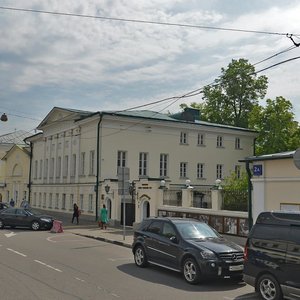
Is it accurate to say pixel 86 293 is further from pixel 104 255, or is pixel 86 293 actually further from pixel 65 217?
pixel 65 217

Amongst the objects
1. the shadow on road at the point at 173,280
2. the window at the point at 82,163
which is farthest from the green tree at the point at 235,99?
the shadow on road at the point at 173,280

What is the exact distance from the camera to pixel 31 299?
29.7 ft

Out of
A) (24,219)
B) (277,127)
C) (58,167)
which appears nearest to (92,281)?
(24,219)

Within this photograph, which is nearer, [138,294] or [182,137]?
[138,294]

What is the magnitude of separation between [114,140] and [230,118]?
25476 mm

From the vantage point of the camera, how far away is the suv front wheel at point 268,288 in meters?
9.50

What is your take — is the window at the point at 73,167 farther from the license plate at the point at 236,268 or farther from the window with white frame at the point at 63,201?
the license plate at the point at 236,268

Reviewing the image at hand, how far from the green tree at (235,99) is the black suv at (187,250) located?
44960 mm

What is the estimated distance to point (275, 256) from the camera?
969 cm

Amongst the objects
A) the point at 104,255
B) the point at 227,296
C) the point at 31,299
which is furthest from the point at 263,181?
the point at 31,299

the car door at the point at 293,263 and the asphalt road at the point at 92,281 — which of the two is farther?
the asphalt road at the point at 92,281

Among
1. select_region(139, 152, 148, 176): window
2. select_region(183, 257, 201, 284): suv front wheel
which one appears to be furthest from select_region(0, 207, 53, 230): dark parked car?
select_region(183, 257, 201, 284): suv front wheel

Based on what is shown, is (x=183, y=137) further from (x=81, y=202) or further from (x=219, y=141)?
(x=81, y=202)

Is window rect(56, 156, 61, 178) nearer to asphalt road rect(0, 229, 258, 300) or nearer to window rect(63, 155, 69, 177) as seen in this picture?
window rect(63, 155, 69, 177)
